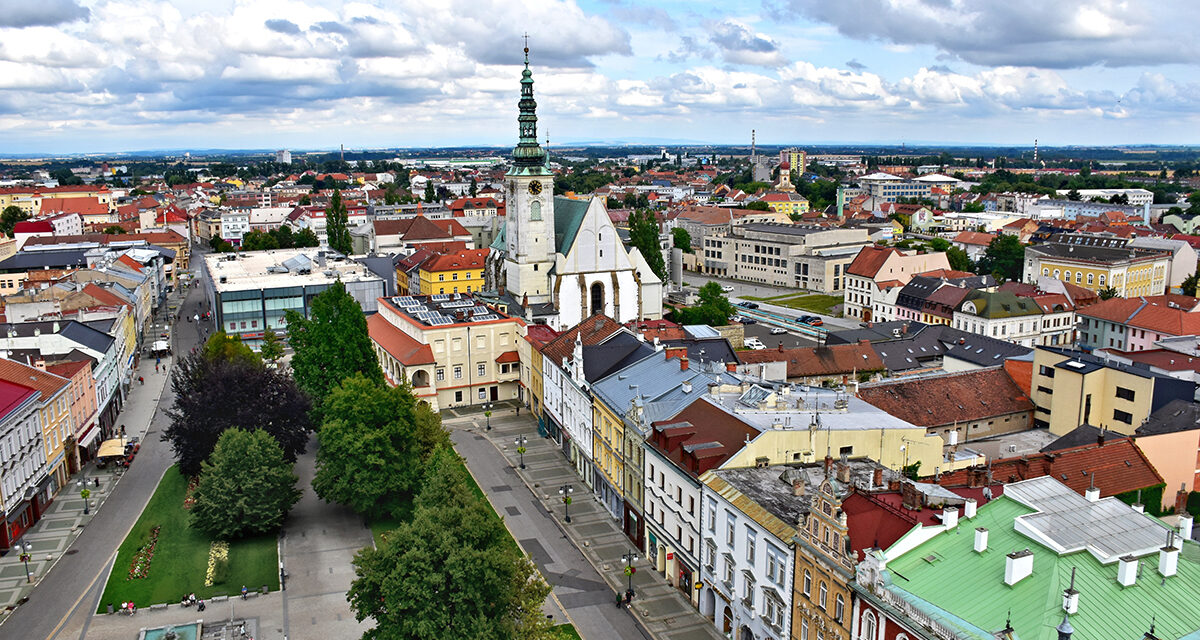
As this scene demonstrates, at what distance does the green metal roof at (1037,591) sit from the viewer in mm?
24875

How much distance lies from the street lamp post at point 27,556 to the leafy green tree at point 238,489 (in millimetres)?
7546

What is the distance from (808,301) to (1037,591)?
101 metres

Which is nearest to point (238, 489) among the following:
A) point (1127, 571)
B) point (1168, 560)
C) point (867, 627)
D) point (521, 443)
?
point (521, 443)

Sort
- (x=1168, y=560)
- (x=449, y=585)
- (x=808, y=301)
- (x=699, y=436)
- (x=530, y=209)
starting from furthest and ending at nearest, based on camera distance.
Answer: (x=808, y=301)
(x=530, y=209)
(x=699, y=436)
(x=449, y=585)
(x=1168, y=560)

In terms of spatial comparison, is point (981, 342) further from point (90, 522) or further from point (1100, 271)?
point (90, 522)

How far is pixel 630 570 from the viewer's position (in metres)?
41.1

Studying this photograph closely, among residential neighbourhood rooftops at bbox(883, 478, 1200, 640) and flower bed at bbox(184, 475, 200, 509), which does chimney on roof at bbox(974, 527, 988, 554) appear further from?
flower bed at bbox(184, 475, 200, 509)

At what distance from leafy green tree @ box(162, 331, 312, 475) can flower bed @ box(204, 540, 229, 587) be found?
264 inches

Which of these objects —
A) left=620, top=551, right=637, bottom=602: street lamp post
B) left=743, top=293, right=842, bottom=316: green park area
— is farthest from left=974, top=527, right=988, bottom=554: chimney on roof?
left=743, top=293, right=842, bottom=316: green park area

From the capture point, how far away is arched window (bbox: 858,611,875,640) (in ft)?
92.4

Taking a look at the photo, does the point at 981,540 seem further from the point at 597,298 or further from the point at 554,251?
the point at 554,251

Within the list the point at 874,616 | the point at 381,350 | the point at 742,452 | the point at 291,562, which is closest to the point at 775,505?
the point at 742,452

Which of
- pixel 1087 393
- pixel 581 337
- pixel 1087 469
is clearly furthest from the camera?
pixel 581 337

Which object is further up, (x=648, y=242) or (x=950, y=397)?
(x=648, y=242)
